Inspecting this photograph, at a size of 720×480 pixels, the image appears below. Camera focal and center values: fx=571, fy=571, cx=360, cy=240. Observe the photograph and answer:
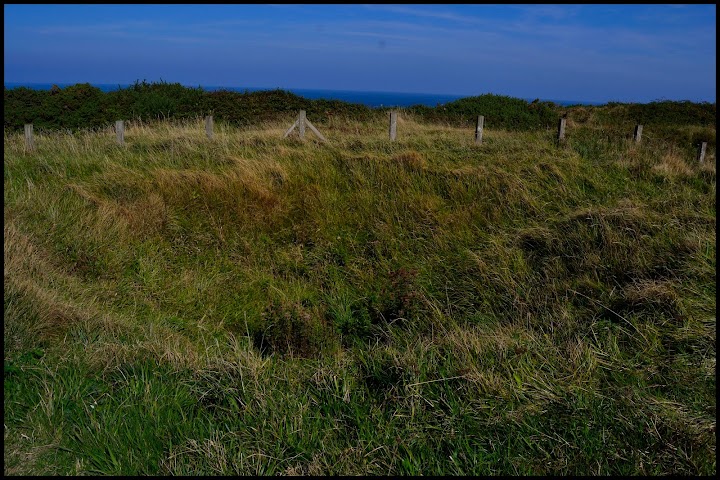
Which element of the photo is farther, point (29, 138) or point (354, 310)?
point (29, 138)

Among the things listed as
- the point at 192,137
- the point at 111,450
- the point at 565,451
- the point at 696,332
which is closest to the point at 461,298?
the point at 696,332

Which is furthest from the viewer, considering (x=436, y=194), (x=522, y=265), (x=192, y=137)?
(x=192, y=137)

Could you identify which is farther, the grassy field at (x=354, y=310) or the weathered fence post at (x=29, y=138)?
the weathered fence post at (x=29, y=138)

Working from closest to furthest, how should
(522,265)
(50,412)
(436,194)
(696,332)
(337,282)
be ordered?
(50,412), (696,332), (522,265), (337,282), (436,194)

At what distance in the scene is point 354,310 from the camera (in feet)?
21.6

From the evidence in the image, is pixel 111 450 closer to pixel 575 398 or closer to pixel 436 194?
pixel 575 398

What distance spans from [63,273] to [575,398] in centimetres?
555

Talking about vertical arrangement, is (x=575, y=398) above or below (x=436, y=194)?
below

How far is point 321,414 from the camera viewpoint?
3686mm

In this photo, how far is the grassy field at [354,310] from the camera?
327 centimetres

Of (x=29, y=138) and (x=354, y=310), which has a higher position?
(x=29, y=138)

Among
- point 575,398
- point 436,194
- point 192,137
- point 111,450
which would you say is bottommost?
point 111,450

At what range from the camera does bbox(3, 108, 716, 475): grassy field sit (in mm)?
3271

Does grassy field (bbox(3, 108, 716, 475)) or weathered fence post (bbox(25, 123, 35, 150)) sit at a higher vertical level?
weathered fence post (bbox(25, 123, 35, 150))
